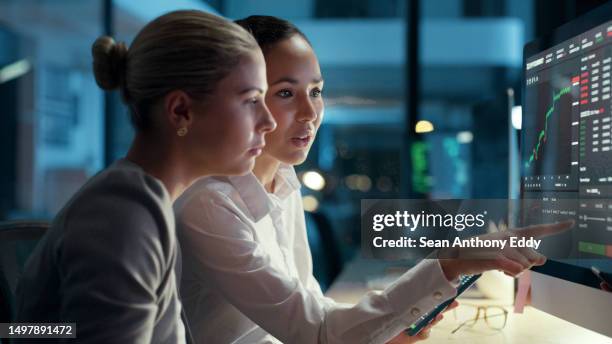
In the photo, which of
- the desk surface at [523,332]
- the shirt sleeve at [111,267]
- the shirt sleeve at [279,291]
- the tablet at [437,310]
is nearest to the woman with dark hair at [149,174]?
the shirt sleeve at [111,267]

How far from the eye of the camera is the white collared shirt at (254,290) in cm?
92

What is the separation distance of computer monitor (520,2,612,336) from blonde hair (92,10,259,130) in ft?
1.83

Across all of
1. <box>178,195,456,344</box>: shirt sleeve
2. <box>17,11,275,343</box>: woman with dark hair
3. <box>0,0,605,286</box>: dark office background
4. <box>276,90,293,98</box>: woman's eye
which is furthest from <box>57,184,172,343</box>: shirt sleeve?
<box>0,0,605,286</box>: dark office background

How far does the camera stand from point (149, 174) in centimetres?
66

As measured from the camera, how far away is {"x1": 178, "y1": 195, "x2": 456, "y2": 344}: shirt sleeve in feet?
3.02

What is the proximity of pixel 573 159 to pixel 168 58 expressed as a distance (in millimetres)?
674

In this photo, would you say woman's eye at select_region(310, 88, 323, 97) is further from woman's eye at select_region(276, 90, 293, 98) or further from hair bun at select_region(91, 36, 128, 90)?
hair bun at select_region(91, 36, 128, 90)

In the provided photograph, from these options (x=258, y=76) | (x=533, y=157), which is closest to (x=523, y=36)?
(x=533, y=157)

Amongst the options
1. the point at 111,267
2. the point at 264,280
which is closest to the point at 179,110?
the point at 111,267

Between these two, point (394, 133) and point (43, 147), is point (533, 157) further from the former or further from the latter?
point (43, 147)

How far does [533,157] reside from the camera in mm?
1159

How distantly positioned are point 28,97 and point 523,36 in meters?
3.58

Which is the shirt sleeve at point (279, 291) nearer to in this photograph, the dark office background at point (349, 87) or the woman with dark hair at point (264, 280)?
the woman with dark hair at point (264, 280)

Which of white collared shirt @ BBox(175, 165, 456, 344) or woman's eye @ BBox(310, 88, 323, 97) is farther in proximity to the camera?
woman's eye @ BBox(310, 88, 323, 97)
